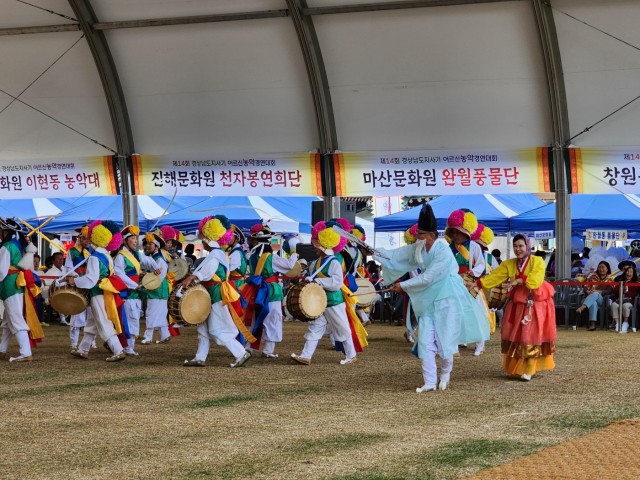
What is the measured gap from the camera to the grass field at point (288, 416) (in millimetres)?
5508

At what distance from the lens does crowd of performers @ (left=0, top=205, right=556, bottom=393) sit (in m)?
8.87

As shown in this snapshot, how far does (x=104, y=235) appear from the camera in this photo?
35.9ft

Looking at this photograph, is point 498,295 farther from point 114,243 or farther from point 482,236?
point 114,243

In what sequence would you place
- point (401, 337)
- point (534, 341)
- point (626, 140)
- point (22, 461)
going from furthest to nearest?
point (626, 140) → point (401, 337) → point (534, 341) → point (22, 461)

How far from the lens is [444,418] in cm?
715

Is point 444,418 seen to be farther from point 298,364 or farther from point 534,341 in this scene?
point 298,364

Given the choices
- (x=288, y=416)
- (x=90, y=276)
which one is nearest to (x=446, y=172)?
(x=90, y=276)

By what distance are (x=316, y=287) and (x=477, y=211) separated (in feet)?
42.3


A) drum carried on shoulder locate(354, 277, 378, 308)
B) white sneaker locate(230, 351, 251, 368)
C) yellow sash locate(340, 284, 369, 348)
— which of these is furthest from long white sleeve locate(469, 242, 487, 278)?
white sneaker locate(230, 351, 251, 368)

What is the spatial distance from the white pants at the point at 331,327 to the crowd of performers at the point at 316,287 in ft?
0.04

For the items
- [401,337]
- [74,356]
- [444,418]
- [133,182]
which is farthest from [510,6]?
[444,418]

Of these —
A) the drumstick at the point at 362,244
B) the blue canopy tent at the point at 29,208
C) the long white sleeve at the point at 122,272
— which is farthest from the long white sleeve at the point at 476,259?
the blue canopy tent at the point at 29,208

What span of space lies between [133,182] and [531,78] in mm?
7218

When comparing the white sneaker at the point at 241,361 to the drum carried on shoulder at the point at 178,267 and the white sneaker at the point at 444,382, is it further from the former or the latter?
the drum carried on shoulder at the point at 178,267
